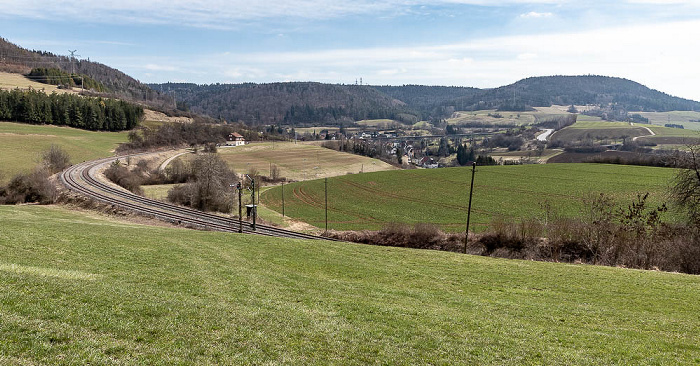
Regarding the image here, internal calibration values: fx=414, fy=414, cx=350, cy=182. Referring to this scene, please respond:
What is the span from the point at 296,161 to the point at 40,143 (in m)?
69.2

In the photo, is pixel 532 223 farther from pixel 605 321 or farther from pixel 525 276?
pixel 605 321

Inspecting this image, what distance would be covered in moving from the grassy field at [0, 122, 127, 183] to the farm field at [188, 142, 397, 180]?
3534 cm

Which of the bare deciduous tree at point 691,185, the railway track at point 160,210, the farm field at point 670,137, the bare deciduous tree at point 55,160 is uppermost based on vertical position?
the farm field at point 670,137

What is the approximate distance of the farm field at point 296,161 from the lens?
122m

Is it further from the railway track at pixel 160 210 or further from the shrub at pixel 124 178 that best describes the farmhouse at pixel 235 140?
the railway track at pixel 160 210

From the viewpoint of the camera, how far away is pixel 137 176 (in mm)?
88312

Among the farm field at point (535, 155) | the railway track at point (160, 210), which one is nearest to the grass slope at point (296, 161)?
the railway track at point (160, 210)

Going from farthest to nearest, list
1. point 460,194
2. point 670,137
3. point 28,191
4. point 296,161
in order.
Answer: point 670,137, point 296,161, point 460,194, point 28,191

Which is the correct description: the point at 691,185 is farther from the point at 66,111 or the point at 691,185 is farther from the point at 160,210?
the point at 66,111

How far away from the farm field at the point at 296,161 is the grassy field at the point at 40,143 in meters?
35.3

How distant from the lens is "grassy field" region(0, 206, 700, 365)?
38.2ft

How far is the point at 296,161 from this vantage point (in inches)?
5438

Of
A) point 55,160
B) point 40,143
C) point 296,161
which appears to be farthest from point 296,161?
point 40,143

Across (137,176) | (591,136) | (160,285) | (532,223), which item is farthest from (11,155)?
(591,136)
